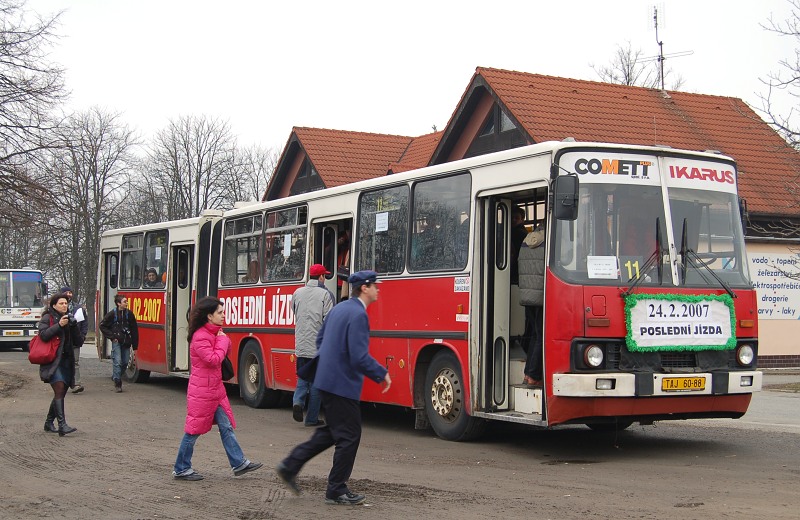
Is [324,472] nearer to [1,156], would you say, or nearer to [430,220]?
[430,220]

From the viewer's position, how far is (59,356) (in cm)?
1288

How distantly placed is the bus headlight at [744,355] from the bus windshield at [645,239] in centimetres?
65

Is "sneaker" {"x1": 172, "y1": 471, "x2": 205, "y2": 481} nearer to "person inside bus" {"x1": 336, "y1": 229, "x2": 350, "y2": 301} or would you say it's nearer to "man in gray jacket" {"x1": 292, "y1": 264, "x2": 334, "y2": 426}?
"man in gray jacket" {"x1": 292, "y1": 264, "x2": 334, "y2": 426}

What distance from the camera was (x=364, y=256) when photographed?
13.9 meters

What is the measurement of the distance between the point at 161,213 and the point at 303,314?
1980 inches

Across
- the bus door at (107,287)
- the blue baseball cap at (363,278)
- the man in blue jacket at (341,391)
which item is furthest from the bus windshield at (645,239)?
the bus door at (107,287)

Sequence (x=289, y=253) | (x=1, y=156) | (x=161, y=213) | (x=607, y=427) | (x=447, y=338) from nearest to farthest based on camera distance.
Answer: (x=447, y=338)
(x=607, y=427)
(x=289, y=253)
(x=1, y=156)
(x=161, y=213)

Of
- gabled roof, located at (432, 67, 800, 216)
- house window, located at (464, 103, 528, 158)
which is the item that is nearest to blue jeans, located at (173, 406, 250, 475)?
gabled roof, located at (432, 67, 800, 216)

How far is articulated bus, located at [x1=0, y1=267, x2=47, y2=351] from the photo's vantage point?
126 ft

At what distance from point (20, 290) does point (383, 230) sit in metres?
28.4

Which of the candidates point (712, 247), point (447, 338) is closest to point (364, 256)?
point (447, 338)

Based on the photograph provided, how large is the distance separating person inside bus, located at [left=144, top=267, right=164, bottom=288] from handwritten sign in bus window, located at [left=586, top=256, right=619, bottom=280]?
1191 cm

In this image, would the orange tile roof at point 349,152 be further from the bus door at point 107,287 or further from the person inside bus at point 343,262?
the person inside bus at point 343,262

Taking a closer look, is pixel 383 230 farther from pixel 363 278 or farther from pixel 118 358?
pixel 118 358
